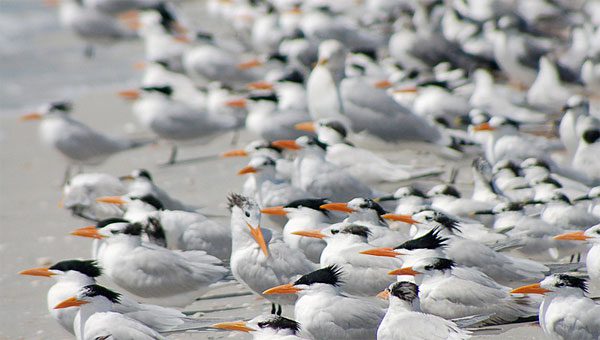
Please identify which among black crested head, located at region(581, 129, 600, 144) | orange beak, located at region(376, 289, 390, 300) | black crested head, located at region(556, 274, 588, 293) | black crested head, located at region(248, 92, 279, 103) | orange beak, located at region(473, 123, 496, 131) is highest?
black crested head, located at region(556, 274, 588, 293)

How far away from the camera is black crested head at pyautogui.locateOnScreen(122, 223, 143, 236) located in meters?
5.47

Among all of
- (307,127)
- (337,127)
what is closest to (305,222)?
(337,127)

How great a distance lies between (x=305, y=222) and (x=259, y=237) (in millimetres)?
490

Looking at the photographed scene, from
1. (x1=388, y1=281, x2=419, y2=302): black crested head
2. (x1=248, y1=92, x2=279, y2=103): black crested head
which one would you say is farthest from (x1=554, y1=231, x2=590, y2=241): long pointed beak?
(x1=248, y1=92, x2=279, y2=103): black crested head

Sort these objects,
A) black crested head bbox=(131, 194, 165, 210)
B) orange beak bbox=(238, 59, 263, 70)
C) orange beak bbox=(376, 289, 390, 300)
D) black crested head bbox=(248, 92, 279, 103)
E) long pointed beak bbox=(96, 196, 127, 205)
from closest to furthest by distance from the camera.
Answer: orange beak bbox=(376, 289, 390, 300), black crested head bbox=(131, 194, 165, 210), long pointed beak bbox=(96, 196, 127, 205), black crested head bbox=(248, 92, 279, 103), orange beak bbox=(238, 59, 263, 70)

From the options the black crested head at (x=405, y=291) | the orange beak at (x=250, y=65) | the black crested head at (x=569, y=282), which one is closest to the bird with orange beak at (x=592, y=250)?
the black crested head at (x=569, y=282)

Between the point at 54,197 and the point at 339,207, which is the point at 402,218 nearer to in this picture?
the point at 339,207

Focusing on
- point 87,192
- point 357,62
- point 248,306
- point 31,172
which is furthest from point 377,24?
point 248,306

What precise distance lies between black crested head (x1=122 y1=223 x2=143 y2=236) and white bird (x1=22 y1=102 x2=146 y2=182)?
3069mm

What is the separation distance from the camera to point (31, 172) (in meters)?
8.94

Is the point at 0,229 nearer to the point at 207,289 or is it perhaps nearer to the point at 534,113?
the point at 207,289

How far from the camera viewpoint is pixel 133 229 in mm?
5477

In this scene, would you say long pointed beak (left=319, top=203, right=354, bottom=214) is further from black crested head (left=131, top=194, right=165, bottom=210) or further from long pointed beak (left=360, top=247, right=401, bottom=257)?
black crested head (left=131, top=194, right=165, bottom=210)

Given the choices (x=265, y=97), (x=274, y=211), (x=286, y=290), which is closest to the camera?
(x=286, y=290)
